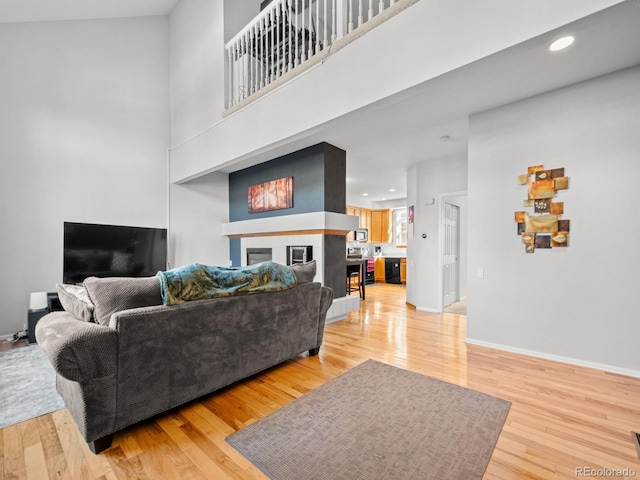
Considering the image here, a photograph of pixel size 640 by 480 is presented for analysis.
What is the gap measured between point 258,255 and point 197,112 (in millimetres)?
2648

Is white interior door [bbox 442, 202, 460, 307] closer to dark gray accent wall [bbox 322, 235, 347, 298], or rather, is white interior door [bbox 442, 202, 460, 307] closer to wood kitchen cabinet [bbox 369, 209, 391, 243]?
dark gray accent wall [bbox 322, 235, 347, 298]

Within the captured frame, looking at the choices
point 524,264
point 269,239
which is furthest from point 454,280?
point 269,239

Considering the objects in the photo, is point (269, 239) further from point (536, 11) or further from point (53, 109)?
point (536, 11)

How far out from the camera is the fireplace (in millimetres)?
5293

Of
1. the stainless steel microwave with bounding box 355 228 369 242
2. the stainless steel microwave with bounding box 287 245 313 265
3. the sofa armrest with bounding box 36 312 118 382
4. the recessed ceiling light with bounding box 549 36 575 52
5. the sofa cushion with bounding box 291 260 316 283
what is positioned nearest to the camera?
the sofa armrest with bounding box 36 312 118 382

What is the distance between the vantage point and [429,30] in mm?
2213

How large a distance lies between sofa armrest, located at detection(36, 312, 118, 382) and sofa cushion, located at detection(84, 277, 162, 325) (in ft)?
0.35

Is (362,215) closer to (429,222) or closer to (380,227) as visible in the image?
(380,227)

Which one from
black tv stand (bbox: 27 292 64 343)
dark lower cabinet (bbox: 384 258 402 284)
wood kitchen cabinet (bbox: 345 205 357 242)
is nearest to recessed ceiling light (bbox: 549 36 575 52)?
black tv stand (bbox: 27 292 64 343)

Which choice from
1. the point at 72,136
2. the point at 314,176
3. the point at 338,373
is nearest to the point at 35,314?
the point at 72,136

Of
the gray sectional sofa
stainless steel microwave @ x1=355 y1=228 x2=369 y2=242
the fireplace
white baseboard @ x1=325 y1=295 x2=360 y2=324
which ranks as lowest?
white baseboard @ x1=325 y1=295 x2=360 y2=324

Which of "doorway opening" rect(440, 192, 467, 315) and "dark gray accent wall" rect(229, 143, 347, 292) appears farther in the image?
"doorway opening" rect(440, 192, 467, 315)

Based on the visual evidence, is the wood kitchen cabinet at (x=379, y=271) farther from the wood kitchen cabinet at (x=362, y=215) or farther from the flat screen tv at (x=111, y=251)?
the flat screen tv at (x=111, y=251)

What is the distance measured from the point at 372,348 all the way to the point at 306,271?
1.22 m
